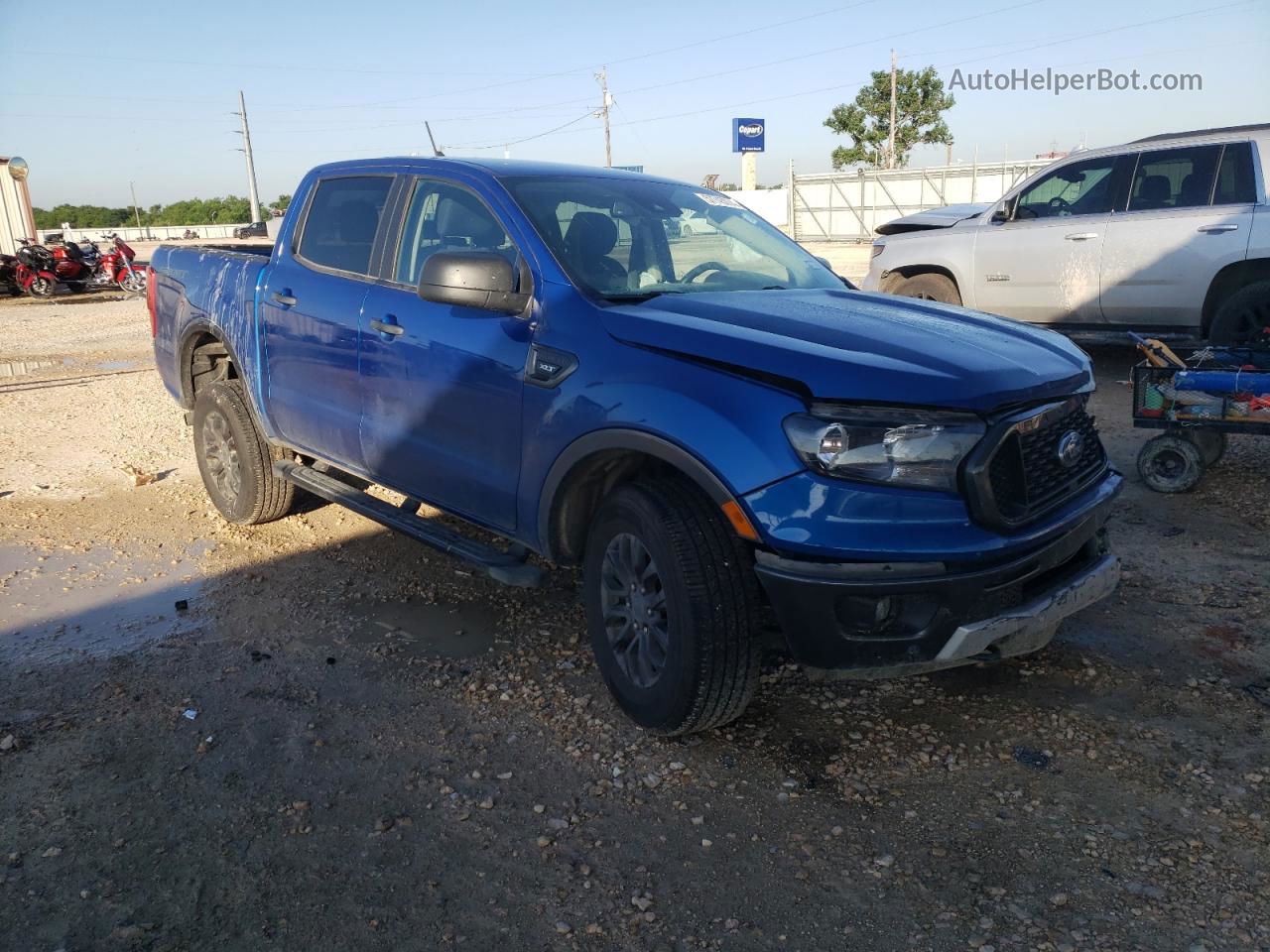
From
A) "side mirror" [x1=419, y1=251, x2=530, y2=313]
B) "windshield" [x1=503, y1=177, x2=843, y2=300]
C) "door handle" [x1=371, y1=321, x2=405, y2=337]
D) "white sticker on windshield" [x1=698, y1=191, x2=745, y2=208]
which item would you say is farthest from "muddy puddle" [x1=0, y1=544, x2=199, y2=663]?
"white sticker on windshield" [x1=698, y1=191, x2=745, y2=208]

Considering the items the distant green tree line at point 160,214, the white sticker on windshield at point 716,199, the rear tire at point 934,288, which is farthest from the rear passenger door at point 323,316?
the distant green tree line at point 160,214

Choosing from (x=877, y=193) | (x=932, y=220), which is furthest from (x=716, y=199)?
(x=877, y=193)

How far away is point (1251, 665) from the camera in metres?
3.72

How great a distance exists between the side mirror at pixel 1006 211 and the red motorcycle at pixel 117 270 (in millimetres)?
18533

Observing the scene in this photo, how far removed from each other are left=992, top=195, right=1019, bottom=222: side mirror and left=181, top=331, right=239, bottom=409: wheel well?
687 centimetres

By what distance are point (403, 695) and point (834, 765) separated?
160 centimetres

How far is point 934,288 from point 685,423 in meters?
7.29

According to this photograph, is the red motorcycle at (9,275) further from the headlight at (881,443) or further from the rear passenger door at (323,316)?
the headlight at (881,443)

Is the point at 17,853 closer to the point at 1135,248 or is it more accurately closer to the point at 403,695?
the point at 403,695

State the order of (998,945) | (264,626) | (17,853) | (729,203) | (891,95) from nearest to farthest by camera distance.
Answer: (998,945) → (17,853) → (264,626) → (729,203) → (891,95)

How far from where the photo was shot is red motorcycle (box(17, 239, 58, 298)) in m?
20.0

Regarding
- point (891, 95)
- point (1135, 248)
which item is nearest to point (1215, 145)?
point (1135, 248)

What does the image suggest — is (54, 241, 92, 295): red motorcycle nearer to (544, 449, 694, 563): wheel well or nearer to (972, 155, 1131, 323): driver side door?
(972, 155, 1131, 323): driver side door

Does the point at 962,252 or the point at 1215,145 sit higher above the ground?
the point at 1215,145
